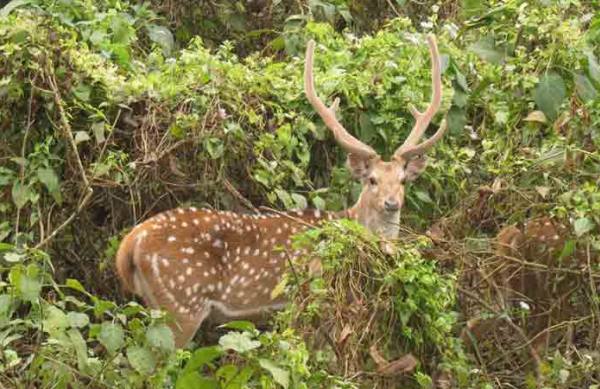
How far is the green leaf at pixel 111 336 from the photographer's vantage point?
19.1 ft

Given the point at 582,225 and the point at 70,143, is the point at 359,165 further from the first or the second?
the point at 582,225

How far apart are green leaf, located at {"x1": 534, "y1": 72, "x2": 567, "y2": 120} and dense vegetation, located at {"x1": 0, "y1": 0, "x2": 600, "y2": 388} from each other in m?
0.01

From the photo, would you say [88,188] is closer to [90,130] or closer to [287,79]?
[90,130]

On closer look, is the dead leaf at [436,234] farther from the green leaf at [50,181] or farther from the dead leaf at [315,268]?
the green leaf at [50,181]

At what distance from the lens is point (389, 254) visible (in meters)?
6.46

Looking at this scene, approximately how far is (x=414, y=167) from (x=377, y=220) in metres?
0.34

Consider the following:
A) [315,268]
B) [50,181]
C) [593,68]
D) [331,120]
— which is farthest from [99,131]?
[593,68]

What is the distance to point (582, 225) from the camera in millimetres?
6828

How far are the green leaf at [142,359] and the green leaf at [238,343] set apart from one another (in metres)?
0.37

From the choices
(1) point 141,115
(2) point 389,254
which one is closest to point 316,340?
(2) point 389,254

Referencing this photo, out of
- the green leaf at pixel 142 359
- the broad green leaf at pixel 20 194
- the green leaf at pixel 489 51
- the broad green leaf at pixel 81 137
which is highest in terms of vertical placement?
the green leaf at pixel 489 51

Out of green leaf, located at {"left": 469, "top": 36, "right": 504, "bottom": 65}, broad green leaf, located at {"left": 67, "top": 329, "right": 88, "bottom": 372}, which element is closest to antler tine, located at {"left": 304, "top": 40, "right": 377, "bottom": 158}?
green leaf, located at {"left": 469, "top": 36, "right": 504, "bottom": 65}

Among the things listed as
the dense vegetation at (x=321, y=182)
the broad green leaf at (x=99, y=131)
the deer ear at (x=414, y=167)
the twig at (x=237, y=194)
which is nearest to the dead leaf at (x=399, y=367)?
the dense vegetation at (x=321, y=182)

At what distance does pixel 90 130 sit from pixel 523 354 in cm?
239
